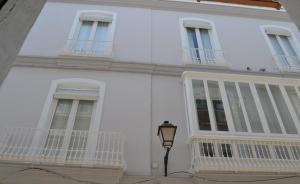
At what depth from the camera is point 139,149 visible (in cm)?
522

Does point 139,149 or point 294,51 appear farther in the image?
point 294,51

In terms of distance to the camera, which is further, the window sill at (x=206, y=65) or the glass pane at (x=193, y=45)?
the glass pane at (x=193, y=45)

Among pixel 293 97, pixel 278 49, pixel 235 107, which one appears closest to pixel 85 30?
pixel 235 107

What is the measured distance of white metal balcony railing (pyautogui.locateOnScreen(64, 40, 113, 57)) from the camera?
673cm

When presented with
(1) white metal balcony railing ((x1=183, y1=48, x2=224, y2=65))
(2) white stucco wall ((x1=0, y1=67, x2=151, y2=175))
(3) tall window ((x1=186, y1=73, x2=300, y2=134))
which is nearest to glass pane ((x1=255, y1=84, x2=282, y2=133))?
(3) tall window ((x1=186, y1=73, x2=300, y2=134))

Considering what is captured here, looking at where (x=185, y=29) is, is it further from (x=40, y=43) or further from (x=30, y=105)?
(x=30, y=105)

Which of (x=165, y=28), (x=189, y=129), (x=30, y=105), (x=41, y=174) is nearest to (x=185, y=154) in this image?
(x=189, y=129)

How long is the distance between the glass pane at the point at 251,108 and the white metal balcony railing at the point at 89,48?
383 centimetres

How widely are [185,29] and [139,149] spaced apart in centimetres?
475

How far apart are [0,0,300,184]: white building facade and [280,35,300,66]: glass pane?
48 millimetres

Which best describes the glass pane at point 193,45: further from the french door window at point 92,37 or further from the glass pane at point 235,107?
the french door window at point 92,37

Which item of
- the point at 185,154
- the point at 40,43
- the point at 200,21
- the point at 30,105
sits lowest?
the point at 185,154

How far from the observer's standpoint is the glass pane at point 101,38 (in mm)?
7091

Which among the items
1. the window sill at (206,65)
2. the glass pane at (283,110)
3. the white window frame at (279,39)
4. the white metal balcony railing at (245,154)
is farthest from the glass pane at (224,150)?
the white window frame at (279,39)
